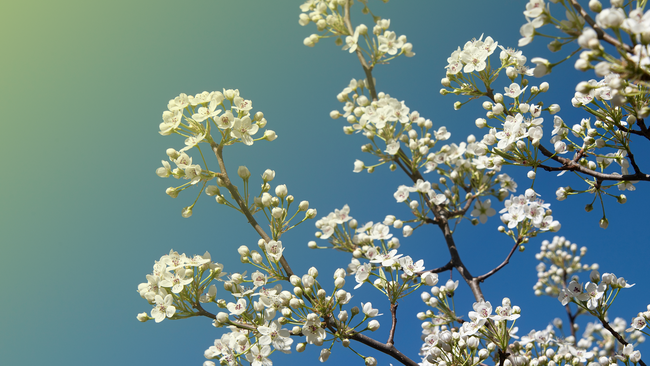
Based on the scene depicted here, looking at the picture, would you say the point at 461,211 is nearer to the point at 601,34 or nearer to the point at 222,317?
the point at 601,34

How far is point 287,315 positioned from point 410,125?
2.87 m

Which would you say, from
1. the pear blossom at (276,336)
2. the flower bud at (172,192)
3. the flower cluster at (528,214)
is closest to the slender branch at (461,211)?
the flower cluster at (528,214)

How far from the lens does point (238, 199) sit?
3.62m

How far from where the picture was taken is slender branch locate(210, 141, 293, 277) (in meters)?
3.56

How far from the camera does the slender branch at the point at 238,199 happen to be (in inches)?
140

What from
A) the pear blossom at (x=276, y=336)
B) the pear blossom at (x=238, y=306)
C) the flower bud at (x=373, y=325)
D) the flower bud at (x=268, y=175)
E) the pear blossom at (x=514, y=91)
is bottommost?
the pear blossom at (x=276, y=336)

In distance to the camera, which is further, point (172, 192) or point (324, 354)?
point (172, 192)

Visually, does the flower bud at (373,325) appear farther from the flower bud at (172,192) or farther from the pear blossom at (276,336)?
the flower bud at (172,192)

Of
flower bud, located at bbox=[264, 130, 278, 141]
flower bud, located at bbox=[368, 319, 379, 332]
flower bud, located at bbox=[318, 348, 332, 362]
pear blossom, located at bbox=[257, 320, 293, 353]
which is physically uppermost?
flower bud, located at bbox=[264, 130, 278, 141]

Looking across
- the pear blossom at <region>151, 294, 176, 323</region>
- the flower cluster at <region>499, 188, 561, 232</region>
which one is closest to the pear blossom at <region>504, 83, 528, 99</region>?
the flower cluster at <region>499, 188, 561, 232</region>

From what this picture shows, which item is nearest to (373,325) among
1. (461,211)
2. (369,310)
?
(369,310)

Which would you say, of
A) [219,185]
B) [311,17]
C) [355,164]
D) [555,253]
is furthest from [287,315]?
[555,253]

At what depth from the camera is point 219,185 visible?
3613 millimetres

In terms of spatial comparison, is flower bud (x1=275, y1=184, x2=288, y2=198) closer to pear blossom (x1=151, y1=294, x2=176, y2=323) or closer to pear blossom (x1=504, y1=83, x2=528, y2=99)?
pear blossom (x1=151, y1=294, x2=176, y2=323)
